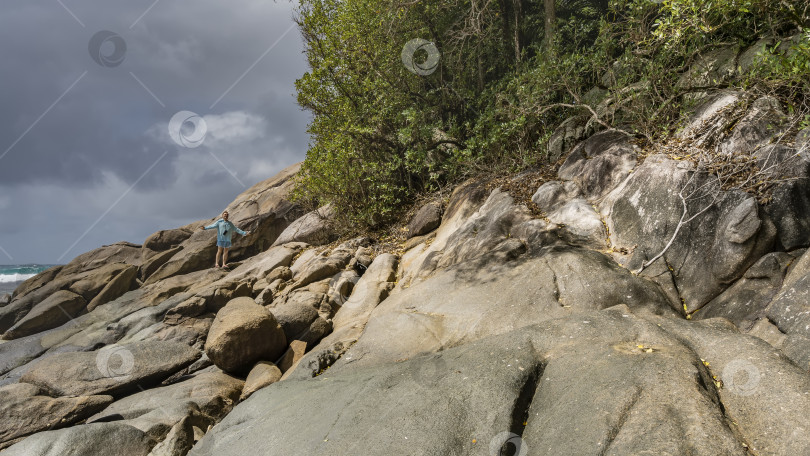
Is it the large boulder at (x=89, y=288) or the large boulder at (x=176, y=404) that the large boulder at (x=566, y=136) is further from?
the large boulder at (x=89, y=288)

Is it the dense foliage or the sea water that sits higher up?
the sea water

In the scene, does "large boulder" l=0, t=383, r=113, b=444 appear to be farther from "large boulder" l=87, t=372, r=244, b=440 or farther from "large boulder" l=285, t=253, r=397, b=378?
"large boulder" l=285, t=253, r=397, b=378

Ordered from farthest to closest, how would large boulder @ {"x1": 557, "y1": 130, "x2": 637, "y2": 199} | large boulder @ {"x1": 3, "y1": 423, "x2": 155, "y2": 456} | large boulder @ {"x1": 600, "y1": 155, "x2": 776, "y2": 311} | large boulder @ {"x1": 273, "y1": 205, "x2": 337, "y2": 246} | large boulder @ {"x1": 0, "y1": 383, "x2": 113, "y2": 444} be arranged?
large boulder @ {"x1": 273, "y1": 205, "x2": 337, "y2": 246}, large boulder @ {"x1": 557, "y1": 130, "x2": 637, "y2": 199}, large boulder @ {"x1": 0, "y1": 383, "x2": 113, "y2": 444}, large boulder @ {"x1": 3, "y1": 423, "x2": 155, "y2": 456}, large boulder @ {"x1": 600, "y1": 155, "x2": 776, "y2": 311}

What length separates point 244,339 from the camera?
762cm

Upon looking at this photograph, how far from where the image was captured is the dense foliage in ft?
32.2

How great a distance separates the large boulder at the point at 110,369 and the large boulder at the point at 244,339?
149 centimetres

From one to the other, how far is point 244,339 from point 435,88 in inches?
367

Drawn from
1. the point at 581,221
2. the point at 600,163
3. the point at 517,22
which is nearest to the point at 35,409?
the point at 581,221

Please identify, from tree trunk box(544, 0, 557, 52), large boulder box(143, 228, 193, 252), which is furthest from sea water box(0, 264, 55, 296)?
tree trunk box(544, 0, 557, 52)

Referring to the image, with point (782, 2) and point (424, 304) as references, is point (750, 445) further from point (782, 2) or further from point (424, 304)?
point (782, 2)

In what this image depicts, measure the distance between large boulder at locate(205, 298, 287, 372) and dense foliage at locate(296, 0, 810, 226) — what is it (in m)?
4.91

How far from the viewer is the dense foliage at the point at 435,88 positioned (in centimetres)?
983

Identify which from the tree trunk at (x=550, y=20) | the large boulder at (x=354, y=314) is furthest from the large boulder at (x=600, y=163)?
the large boulder at (x=354, y=314)

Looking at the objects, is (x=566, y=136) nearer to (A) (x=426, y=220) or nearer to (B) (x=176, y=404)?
(A) (x=426, y=220)
